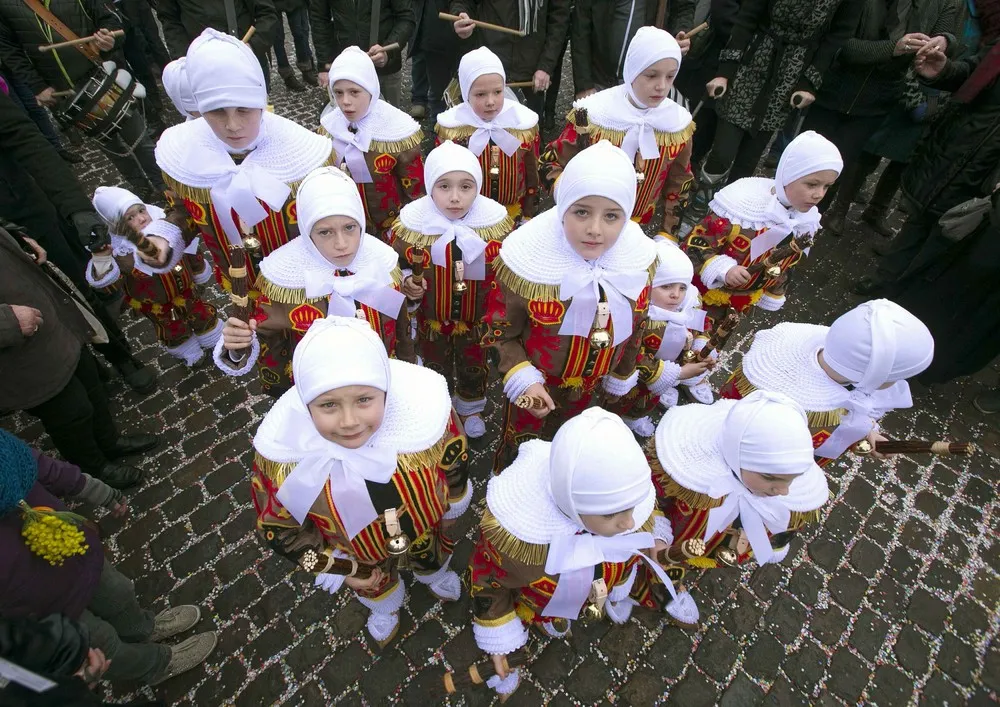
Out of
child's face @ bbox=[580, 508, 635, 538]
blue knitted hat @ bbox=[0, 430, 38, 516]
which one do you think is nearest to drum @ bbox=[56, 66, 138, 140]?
blue knitted hat @ bbox=[0, 430, 38, 516]

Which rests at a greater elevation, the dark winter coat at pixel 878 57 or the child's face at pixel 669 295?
the dark winter coat at pixel 878 57

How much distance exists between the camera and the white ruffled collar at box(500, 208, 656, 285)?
299 centimetres

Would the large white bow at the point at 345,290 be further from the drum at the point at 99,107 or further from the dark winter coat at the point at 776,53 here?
the dark winter coat at the point at 776,53

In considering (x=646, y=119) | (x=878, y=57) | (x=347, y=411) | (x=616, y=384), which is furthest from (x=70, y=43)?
(x=878, y=57)

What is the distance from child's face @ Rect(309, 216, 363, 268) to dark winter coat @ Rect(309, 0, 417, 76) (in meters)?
4.44

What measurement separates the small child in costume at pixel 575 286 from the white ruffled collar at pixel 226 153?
180 centimetres

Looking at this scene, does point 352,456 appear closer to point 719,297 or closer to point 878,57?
point 719,297

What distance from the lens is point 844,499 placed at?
431cm

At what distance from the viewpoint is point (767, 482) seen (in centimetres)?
246

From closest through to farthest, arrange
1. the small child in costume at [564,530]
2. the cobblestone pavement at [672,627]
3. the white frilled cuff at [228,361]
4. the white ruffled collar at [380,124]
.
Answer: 1. the small child in costume at [564,530]
2. the white frilled cuff at [228,361]
3. the cobblestone pavement at [672,627]
4. the white ruffled collar at [380,124]

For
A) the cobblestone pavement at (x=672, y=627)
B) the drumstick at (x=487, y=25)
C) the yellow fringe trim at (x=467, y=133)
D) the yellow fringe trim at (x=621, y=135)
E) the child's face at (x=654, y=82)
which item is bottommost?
the cobblestone pavement at (x=672, y=627)

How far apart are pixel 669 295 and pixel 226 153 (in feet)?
10.9

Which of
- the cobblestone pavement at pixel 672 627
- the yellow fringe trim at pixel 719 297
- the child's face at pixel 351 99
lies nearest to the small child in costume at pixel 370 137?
the child's face at pixel 351 99

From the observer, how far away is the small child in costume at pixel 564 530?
83.1 inches
